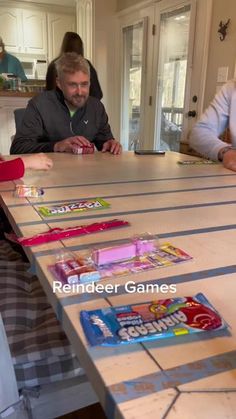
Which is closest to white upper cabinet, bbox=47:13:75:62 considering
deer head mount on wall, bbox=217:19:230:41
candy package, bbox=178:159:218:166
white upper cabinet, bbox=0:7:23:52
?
white upper cabinet, bbox=0:7:23:52

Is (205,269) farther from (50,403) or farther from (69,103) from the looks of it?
(69,103)

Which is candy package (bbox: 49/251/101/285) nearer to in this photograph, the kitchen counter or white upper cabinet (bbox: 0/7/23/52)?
the kitchen counter

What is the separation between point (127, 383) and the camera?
34 centimetres

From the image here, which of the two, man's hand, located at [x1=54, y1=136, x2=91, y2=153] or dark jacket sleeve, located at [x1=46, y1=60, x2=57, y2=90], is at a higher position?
dark jacket sleeve, located at [x1=46, y1=60, x2=57, y2=90]

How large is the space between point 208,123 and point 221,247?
1.23 meters

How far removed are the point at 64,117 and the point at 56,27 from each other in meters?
4.80

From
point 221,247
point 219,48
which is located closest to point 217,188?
point 221,247

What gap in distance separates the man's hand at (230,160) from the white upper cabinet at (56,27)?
17.5ft

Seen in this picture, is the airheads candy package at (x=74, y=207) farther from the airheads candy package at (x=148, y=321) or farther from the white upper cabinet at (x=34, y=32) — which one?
the white upper cabinet at (x=34, y=32)

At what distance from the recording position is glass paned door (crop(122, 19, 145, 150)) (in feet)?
13.5

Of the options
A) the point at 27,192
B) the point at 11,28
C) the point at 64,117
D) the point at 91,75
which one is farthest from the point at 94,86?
the point at 11,28

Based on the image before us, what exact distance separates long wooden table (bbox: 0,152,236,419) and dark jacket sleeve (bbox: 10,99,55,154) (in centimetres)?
62

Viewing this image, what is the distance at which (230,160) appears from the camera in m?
1.42

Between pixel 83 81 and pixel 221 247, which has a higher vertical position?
pixel 83 81
